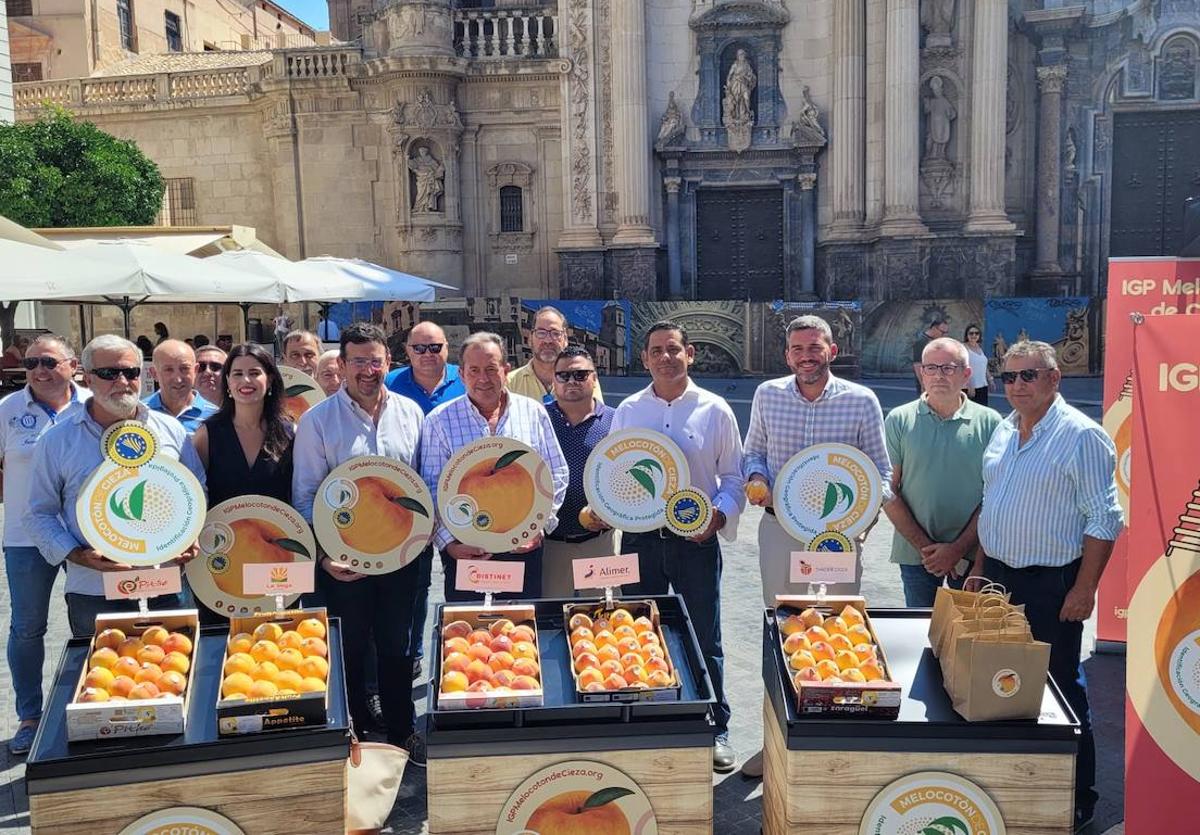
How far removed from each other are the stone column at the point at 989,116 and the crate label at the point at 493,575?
21.3 meters

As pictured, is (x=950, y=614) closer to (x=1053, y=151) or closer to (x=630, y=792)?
(x=630, y=792)

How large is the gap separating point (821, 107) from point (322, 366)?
19.9 m

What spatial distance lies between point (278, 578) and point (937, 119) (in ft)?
74.6

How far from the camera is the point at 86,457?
4.51m

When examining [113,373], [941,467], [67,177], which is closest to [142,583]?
[113,373]

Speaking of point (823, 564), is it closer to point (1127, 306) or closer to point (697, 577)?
point (697, 577)

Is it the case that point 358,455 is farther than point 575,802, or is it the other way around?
point 358,455

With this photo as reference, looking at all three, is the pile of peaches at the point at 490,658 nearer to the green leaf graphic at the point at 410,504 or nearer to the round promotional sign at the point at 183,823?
the green leaf graphic at the point at 410,504

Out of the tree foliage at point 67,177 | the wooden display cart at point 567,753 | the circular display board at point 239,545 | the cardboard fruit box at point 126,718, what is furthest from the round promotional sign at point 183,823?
the tree foliage at point 67,177

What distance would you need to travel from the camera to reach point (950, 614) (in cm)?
379

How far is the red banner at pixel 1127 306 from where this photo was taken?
223 inches

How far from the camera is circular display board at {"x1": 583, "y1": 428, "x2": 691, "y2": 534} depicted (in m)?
4.67

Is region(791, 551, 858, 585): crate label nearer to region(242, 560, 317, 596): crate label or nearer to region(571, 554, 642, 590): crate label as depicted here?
region(571, 554, 642, 590): crate label

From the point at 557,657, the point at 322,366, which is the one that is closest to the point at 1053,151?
the point at 322,366
